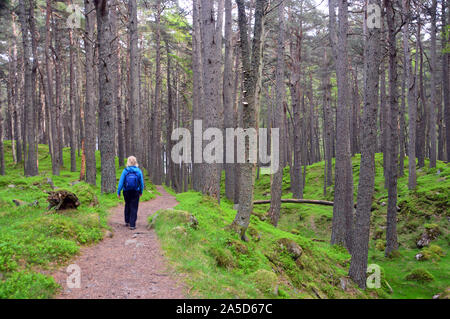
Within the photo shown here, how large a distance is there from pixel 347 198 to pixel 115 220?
27.2 feet

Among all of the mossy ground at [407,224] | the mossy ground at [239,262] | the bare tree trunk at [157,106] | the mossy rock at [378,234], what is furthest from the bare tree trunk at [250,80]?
the bare tree trunk at [157,106]

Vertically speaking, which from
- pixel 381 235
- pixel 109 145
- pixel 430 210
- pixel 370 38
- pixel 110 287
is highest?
pixel 370 38

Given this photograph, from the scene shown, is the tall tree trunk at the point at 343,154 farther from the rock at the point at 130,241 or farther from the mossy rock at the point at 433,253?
the rock at the point at 130,241

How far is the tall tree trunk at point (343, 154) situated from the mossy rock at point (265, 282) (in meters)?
6.40

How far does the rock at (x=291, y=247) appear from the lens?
8803mm

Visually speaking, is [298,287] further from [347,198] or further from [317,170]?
[317,170]

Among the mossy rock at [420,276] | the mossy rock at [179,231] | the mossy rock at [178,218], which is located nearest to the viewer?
the mossy rock at [179,231]

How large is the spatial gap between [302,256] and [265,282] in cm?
354

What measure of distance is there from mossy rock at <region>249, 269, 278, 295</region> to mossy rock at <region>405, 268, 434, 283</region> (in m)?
6.90

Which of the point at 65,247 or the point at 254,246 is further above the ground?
the point at 65,247

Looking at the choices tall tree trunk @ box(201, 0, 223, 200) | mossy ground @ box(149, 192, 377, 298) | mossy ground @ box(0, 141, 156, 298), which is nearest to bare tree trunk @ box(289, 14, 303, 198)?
tall tree trunk @ box(201, 0, 223, 200)

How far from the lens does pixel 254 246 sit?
7.99 meters
